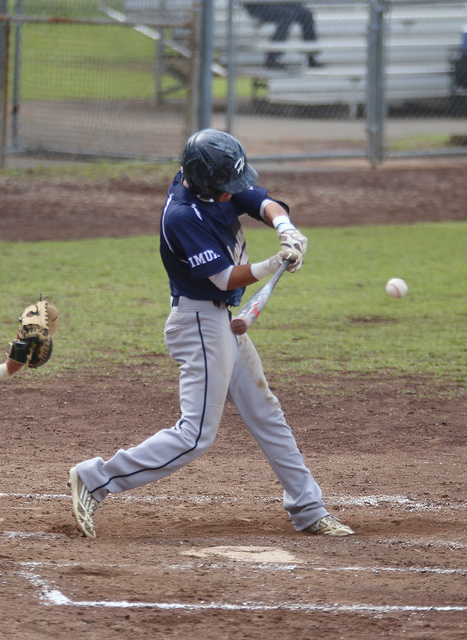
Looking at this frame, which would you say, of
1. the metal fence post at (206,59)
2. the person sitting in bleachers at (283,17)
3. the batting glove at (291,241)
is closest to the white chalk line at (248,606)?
the batting glove at (291,241)

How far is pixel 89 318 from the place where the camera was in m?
7.82

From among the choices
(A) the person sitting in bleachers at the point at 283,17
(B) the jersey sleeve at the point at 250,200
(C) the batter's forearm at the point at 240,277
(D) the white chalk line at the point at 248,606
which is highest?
(A) the person sitting in bleachers at the point at 283,17

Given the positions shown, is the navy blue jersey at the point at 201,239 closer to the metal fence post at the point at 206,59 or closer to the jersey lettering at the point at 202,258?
the jersey lettering at the point at 202,258

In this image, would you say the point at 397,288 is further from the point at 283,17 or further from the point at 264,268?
the point at 283,17

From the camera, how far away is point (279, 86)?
1481 cm

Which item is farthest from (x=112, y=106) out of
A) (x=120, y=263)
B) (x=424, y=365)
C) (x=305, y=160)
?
(x=424, y=365)

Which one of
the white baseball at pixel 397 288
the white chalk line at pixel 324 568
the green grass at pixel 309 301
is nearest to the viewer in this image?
the white chalk line at pixel 324 568

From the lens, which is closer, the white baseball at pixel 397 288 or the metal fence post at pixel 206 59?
the white baseball at pixel 397 288

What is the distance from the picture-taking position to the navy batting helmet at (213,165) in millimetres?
3764

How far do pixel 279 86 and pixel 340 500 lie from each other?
11286 mm

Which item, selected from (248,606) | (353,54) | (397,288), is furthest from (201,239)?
(353,54)

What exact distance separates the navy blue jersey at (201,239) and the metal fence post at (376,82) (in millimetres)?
10238

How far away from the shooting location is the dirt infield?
10.6 ft

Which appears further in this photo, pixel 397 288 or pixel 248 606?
pixel 397 288
